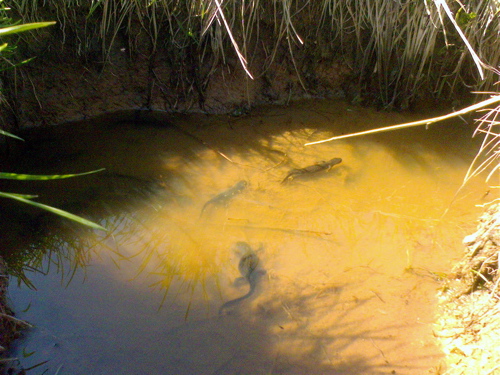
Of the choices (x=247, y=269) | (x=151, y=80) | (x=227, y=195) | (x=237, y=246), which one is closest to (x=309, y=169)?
(x=227, y=195)

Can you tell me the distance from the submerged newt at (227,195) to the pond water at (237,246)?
0.01 meters

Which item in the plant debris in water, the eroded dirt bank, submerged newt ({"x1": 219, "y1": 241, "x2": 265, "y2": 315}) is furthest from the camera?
the eroded dirt bank

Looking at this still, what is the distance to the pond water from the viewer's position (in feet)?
6.49

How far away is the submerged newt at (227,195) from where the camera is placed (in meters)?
2.83

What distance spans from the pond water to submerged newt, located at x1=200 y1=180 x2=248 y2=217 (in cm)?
1

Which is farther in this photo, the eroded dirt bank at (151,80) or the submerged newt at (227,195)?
the eroded dirt bank at (151,80)

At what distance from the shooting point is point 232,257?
247 centimetres

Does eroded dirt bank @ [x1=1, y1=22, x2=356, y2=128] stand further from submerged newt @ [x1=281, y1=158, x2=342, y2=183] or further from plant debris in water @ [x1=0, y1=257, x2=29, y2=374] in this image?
plant debris in water @ [x1=0, y1=257, x2=29, y2=374]

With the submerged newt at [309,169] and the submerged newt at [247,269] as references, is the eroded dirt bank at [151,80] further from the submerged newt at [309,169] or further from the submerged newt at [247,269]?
the submerged newt at [247,269]

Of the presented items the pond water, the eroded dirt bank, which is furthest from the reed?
the pond water

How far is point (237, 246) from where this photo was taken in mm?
2527

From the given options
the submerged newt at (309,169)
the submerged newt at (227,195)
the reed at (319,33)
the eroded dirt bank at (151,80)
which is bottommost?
the submerged newt at (227,195)

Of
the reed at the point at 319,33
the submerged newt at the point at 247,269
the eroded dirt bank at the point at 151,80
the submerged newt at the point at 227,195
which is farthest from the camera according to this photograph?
the eroded dirt bank at the point at 151,80

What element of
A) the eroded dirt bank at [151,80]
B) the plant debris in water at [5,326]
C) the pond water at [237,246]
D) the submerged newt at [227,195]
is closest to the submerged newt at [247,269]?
the pond water at [237,246]
